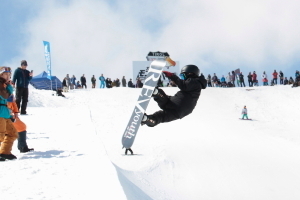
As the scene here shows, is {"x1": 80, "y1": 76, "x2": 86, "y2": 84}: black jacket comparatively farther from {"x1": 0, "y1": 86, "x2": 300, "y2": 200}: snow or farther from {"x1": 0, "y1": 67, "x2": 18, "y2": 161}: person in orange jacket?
{"x1": 0, "y1": 67, "x2": 18, "y2": 161}: person in orange jacket

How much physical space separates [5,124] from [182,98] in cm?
310

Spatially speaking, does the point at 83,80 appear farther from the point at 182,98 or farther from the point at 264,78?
the point at 182,98

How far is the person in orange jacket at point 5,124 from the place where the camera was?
4568mm

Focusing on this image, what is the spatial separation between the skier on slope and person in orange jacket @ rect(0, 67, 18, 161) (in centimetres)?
241

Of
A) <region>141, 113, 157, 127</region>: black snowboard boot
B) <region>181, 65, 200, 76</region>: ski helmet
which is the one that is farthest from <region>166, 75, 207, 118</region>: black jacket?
<region>141, 113, 157, 127</region>: black snowboard boot

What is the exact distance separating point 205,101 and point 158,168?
15892mm

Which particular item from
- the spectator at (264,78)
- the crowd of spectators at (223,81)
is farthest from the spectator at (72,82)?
the spectator at (264,78)

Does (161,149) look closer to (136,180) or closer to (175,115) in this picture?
(175,115)

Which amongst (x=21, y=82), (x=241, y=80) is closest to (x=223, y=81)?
(x=241, y=80)

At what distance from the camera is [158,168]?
6.35 metres

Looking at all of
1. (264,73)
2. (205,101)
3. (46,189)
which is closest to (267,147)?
(46,189)

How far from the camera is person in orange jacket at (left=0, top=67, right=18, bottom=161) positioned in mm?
4568

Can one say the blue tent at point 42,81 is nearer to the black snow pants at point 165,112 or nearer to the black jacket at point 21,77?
the black jacket at point 21,77

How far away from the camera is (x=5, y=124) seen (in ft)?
15.5
